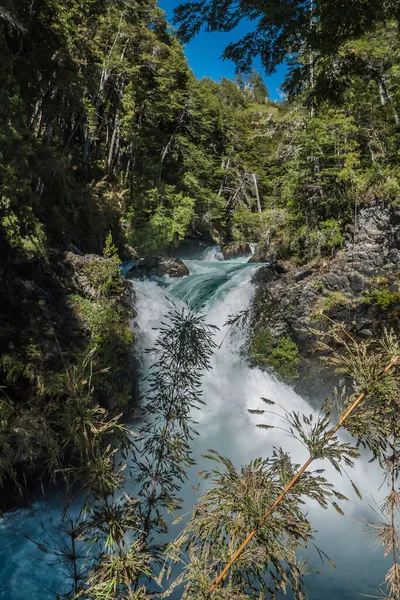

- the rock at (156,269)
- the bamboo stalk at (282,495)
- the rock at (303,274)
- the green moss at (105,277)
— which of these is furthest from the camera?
the rock at (156,269)

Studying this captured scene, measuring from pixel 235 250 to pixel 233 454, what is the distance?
15354 millimetres

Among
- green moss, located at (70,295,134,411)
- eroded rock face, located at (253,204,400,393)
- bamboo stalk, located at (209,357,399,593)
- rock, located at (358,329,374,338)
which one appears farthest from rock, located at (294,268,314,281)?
bamboo stalk, located at (209,357,399,593)

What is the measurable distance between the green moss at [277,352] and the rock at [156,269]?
6273 millimetres

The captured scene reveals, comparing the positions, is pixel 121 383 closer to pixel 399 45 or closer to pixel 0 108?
pixel 0 108

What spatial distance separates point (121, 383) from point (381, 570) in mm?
6638

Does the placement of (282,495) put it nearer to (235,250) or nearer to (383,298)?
(383,298)

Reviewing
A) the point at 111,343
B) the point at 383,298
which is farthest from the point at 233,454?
the point at 383,298

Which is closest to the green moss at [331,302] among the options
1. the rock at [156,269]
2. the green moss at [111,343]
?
the green moss at [111,343]

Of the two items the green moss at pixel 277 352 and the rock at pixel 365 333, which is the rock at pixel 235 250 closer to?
the green moss at pixel 277 352

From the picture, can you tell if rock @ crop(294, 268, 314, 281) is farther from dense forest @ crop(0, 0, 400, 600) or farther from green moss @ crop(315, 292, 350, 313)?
green moss @ crop(315, 292, 350, 313)

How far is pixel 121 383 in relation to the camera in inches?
342

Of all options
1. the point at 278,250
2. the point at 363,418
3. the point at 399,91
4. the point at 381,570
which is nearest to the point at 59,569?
the point at 381,570

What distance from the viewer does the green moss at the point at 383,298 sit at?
830cm

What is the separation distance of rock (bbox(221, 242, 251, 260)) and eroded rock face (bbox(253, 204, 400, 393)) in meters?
10.7
